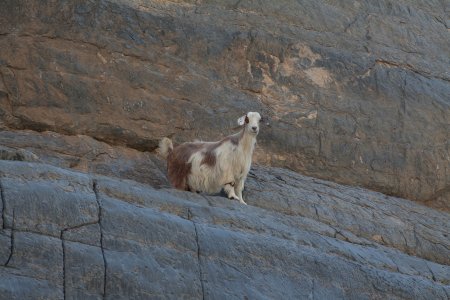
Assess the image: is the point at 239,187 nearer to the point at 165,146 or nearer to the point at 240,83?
the point at 165,146

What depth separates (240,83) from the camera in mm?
20578

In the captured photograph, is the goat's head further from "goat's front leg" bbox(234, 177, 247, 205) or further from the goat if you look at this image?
"goat's front leg" bbox(234, 177, 247, 205)

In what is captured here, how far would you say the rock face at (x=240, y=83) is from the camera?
62.6 ft

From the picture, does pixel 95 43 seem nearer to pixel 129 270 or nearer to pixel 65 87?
pixel 65 87

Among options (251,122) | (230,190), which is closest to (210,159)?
(230,190)

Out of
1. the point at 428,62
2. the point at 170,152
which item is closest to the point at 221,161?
the point at 170,152

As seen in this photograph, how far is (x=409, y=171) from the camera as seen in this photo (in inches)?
812

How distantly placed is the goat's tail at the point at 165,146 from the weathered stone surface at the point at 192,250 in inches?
71.4

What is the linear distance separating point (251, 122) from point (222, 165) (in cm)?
89

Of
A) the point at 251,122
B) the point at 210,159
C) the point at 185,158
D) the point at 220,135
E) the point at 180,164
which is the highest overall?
the point at 251,122

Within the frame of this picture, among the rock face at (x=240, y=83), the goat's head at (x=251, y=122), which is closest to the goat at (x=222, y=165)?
the goat's head at (x=251, y=122)

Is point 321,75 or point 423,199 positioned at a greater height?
point 321,75

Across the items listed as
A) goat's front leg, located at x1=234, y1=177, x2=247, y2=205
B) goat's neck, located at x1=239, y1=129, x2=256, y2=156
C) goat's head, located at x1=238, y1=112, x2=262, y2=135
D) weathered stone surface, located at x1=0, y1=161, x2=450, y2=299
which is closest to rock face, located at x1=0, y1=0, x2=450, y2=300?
weathered stone surface, located at x1=0, y1=161, x2=450, y2=299

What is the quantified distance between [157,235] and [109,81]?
6.33 metres
